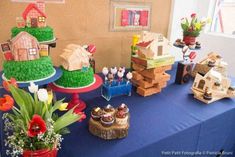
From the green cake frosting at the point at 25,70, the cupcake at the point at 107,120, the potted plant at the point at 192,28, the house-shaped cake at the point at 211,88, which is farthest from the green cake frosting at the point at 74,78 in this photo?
the potted plant at the point at 192,28

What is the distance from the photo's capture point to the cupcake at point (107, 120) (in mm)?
836

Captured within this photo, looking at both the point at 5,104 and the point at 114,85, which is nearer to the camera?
the point at 5,104

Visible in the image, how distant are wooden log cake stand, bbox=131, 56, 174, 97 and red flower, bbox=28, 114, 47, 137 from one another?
726mm

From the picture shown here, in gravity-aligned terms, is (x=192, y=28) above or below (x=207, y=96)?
above

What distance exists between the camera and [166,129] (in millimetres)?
943

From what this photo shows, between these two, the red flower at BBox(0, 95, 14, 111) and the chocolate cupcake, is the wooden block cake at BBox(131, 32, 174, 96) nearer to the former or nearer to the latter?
the chocolate cupcake

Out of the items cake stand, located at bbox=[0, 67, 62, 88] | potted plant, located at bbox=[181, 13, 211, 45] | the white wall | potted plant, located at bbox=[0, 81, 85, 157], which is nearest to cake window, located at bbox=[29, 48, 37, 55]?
cake stand, located at bbox=[0, 67, 62, 88]

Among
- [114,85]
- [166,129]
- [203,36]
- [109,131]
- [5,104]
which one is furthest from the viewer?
[203,36]

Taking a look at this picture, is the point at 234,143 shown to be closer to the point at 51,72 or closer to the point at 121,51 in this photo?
the point at 121,51

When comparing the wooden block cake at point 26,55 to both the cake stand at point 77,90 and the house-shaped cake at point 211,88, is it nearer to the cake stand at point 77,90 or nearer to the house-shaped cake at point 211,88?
the cake stand at point 77,90

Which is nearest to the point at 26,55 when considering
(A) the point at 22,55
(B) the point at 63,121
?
(A) the point at 22,55

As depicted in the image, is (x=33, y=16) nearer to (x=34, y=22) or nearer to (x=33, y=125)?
(x=34, y=22)

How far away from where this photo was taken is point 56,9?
4.32 feet

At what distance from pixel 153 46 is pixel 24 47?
26.6 inches
